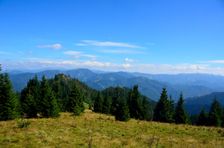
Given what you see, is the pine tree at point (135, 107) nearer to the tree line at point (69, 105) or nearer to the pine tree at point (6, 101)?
the tree line at point (69, 105)

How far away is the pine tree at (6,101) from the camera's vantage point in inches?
1737

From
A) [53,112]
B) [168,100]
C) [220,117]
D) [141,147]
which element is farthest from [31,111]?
[220,117]

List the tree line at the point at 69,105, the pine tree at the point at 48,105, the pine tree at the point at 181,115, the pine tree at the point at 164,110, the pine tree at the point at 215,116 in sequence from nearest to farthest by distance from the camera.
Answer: the tree line at the point at 69,105 < the pine tree at the point at 48,105 < the pine tree at the point at 164,110 < the pine tree at the point at 181,115 < the pine tree at the point at 215,116

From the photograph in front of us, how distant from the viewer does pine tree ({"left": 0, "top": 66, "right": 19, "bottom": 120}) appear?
44.1 meters

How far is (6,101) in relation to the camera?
147ft

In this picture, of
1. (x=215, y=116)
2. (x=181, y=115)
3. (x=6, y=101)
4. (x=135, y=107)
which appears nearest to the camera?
(x=6, y=101)

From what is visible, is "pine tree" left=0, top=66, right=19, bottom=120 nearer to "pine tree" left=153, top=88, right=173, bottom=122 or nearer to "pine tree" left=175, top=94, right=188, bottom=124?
"pine tree" left=153, top=88, right=173, bottom=122

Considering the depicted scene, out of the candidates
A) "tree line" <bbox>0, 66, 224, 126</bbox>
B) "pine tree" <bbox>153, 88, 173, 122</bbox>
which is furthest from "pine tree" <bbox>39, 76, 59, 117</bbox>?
"pine tree" <bbox>153, 88, 173, 122</bbox>

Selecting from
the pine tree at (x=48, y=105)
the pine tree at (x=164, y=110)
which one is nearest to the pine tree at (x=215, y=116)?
the pine tree at (x=164, y=110)

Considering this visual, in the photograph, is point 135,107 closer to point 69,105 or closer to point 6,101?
point 69,105

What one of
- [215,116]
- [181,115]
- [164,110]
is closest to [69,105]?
[164,110]

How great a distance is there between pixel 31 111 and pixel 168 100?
1191 inches

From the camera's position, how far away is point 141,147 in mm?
16078

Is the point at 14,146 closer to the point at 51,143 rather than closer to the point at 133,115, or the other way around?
the point at 51,143
